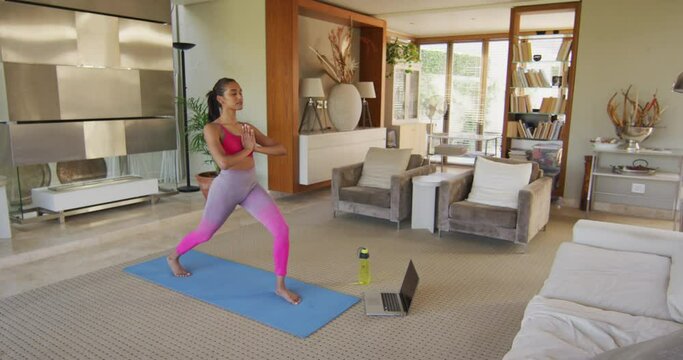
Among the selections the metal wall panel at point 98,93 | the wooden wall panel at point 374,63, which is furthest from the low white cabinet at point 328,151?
the metal wall panel at point 98,93

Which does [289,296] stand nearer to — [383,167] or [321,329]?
[321,329]

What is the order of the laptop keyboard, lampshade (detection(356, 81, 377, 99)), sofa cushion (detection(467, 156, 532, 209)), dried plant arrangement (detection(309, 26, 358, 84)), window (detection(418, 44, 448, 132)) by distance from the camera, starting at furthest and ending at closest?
window (detection(418, 44, 448, 132)), lampshade (detection(356, 81, 377, 99)), dried plant arrangement (detection(309, 26, 358, 84)), sofa cushion (detection(467, 156, 532, 209)), the laptop keyboard

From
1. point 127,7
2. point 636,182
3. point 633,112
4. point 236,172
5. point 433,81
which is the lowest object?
point 636,182

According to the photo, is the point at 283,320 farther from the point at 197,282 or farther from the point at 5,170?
the point at 5,170

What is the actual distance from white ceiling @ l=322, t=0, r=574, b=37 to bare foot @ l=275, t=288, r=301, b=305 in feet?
14.8

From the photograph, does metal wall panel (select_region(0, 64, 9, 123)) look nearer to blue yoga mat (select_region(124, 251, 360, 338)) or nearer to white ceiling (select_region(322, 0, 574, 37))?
blue yoga mat (select_region(124, 251, 360, 338))

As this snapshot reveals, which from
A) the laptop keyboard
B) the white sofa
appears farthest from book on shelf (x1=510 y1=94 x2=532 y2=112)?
the laptop keyboard

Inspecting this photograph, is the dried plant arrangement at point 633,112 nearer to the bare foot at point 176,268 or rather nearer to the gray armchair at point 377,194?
the gray armchair at point 377,194

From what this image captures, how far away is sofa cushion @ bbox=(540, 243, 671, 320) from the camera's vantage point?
2289 millimetres

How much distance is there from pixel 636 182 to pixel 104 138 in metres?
5.99

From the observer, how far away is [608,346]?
190cm

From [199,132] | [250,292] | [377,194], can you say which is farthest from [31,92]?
[377,194]

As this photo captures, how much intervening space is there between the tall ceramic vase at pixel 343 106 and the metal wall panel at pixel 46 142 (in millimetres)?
3143

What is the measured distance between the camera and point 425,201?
483 centimetres
